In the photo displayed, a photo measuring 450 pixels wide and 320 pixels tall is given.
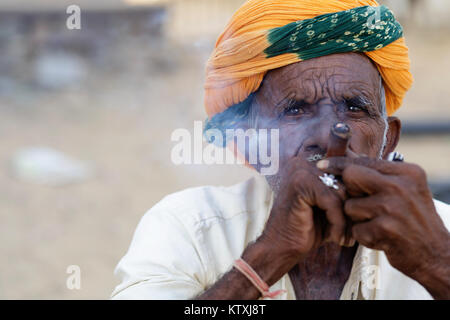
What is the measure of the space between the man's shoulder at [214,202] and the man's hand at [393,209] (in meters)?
0.72

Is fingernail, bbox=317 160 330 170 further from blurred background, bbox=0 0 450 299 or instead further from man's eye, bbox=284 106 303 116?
blurred background, bbox=0 0 450 299

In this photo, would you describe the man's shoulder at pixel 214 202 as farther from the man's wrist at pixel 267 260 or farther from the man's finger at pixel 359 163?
the man's finger at pixel 359 163

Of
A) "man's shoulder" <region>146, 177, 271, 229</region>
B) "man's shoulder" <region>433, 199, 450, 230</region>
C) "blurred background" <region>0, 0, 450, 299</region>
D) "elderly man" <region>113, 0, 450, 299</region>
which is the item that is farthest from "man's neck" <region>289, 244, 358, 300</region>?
"blurred background" <region>0, 0, 450, 299</region>

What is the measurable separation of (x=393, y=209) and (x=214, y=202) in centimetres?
91

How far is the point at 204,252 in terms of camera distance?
2311mm

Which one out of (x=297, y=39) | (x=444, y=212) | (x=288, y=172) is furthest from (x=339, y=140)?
(x=444, y=212)

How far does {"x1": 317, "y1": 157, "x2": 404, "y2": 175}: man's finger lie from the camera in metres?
1.72

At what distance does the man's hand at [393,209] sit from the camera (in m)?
1.70

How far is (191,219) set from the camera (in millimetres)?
2369

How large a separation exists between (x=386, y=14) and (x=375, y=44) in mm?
137

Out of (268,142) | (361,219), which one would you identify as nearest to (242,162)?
(268,142)

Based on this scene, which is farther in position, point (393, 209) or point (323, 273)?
point (323, 273)

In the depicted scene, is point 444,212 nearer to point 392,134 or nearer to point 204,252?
point 392,134

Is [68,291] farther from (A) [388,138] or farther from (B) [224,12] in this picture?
(B) [224,12]
